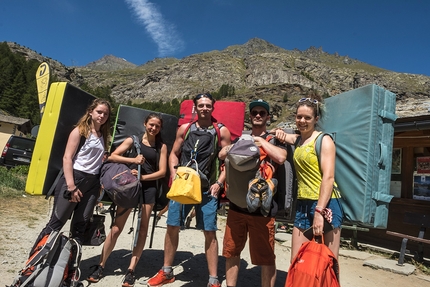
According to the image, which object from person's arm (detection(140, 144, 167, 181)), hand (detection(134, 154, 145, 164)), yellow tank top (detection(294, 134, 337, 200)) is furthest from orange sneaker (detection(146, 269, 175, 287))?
yellow tank top (detection(294, 134, 337, 200))

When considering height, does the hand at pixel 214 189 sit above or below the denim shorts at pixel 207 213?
above

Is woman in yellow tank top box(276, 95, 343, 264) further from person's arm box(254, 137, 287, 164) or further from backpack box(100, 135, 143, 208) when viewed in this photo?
backpack box(100, 135, 143, 208)

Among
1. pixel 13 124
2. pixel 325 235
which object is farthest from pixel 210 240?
pixel 13 124

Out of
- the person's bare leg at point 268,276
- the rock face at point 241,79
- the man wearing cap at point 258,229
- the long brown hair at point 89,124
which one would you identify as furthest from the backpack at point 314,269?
the rock face at point 241,79

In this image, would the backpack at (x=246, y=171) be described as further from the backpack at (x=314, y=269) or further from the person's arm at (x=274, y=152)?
the backpack at (x=314, y=269)

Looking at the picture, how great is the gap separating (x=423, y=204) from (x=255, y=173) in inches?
279

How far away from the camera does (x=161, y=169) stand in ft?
12.8

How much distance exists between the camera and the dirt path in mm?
3969

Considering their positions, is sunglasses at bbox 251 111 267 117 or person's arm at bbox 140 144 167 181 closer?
sunglasses at bbox 251 111 267 117

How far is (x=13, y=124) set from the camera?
36.2 metres

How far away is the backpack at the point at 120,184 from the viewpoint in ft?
10.9

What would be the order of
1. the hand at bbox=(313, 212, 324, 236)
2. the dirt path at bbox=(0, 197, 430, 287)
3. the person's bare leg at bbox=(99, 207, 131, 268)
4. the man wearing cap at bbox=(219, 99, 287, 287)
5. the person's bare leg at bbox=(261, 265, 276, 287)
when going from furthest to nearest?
the dirt path at bbox=(0, 197, 430, 287) → the person's bare leg at bbox=(99, 207, 131, 268) → the person's bare leg at bbox=(261, 265, 276, 287) → the man wearing cap at bbox=(219, 99, 287, 287) → the hand at bbox=(313, 212, 324, 236)

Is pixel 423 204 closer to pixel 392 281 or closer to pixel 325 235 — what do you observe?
pixel 392 281

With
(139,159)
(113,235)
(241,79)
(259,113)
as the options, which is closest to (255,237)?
(259,113)
